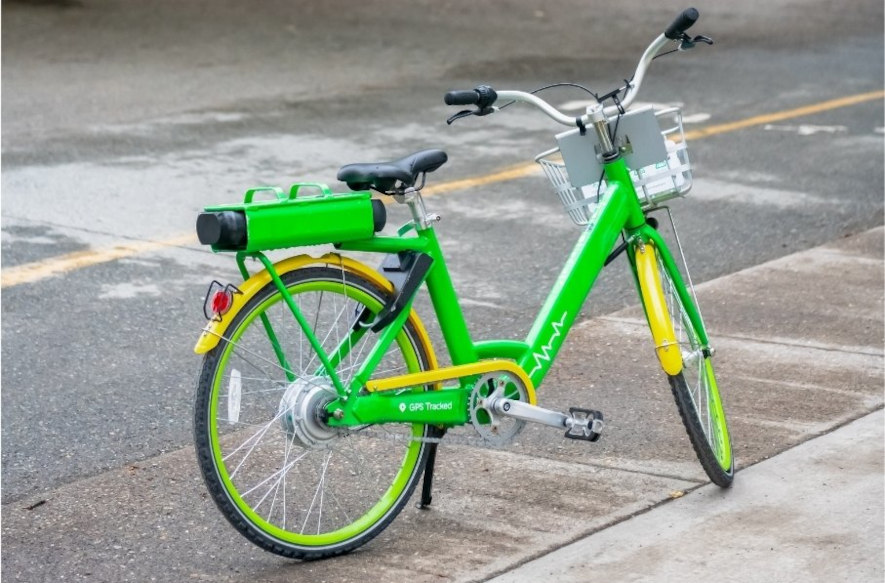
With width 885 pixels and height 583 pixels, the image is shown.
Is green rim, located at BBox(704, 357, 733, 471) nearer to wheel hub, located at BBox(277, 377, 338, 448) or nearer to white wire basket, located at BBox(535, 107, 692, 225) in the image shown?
white wire basket, located at BBox(535, 107, 692, 225)

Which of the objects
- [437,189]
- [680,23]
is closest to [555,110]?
[680,23]

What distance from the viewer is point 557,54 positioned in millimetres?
15125

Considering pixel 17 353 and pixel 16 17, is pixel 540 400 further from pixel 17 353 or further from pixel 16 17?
pixel 16 17

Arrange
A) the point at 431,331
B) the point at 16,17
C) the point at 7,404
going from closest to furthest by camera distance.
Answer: the point at 7,404 → the point at 431,331 → the point at 16,17

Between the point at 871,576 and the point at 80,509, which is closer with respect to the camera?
the point at 871,576

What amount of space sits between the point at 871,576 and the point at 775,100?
29.6 feet

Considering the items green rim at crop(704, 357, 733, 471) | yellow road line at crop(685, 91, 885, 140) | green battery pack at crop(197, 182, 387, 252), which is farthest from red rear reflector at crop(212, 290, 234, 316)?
yellow road line at crop(685, 91, 885, 140)

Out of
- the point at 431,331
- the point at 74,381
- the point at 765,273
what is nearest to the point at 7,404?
the point at 74,381

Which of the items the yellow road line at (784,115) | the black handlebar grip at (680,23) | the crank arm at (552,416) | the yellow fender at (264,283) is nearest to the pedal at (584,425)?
the crank arm at (552,416)

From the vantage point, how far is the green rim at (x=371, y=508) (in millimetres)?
4160

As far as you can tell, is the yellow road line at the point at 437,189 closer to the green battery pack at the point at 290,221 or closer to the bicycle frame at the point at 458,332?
the bicycle frame at the point at 458,332

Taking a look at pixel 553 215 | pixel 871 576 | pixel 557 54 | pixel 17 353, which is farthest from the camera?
pixel 557 54

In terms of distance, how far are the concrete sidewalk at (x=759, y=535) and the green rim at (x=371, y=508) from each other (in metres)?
0.48

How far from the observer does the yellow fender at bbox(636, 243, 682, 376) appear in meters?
4.78
